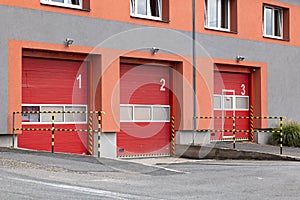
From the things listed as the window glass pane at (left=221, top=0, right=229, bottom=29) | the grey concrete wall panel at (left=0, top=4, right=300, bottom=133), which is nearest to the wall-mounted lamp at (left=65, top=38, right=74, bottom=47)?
the grey concrete wall panel at (left=0, top=4, right=300, bottom=133)

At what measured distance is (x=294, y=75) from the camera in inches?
1036

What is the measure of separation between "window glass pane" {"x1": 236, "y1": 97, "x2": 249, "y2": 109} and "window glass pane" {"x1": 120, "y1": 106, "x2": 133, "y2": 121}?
19.1 feet

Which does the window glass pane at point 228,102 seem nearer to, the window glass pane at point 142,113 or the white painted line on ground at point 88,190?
the window glass pane at point 142,113

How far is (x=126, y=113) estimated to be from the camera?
20.1 metres

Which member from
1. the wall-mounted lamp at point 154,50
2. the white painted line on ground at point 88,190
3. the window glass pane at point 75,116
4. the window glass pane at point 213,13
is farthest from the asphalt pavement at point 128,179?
the window glass pane at point 213,13

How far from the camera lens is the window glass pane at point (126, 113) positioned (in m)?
20.0

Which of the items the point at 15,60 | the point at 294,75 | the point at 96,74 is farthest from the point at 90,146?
the point at 294,75

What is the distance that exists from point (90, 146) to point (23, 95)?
2.99 m

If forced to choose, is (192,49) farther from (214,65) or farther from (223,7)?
(223,7)

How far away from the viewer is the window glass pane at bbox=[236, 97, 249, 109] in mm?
24250

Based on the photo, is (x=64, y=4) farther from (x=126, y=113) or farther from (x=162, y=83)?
(x=162, y=83)

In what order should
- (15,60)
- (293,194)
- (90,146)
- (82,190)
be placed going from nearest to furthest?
1. (82,190)
2. (293,194)
3. (15,60)
4. (90,146)

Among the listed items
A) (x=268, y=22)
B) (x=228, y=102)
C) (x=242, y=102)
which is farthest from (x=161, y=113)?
(x=268, y=22)

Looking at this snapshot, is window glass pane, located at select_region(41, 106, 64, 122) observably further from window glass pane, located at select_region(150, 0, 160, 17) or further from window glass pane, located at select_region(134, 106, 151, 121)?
window glass pane, located at select_region(150, 0, 160, 17)
